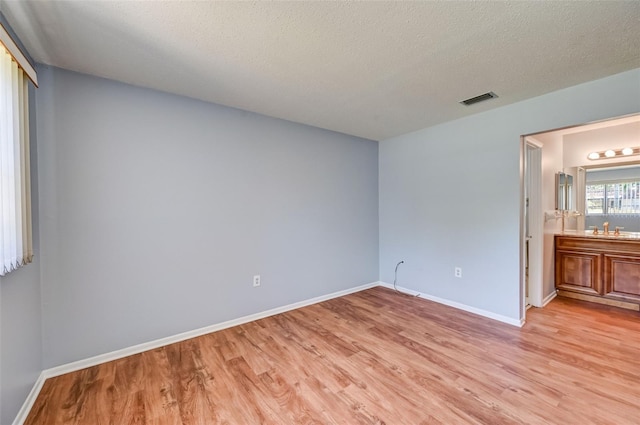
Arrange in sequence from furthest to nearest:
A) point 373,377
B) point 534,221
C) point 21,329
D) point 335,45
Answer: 1. point 534,221
2. point 373,377
3. point 335,45
4. point 21,329

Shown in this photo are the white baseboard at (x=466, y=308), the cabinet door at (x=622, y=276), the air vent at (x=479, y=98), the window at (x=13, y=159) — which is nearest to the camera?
→ the window at (x=13, y=159)

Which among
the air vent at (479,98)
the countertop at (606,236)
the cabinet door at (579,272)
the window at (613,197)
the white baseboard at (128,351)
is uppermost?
the air vent at (479,98)

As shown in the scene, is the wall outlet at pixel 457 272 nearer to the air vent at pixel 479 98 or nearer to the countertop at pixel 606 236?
the countertop at pixel 606 236

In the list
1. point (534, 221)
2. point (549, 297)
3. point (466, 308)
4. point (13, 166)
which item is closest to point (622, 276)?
point (549, 297)

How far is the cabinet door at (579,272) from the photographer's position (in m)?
3.26

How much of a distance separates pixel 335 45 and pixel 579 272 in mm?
4217

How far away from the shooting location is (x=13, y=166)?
1399 millimetres

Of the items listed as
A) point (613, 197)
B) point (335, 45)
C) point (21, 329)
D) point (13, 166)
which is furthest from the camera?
point (613, 197)

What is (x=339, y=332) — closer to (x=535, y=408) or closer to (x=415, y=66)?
(x=535, y=408)

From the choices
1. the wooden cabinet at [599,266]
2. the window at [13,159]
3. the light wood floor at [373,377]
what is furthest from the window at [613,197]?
the window at [13,159]

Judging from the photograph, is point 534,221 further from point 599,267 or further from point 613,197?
point 613,197

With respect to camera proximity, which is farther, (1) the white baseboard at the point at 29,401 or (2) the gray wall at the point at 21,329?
(1) the white baseboard at the point at 29,401

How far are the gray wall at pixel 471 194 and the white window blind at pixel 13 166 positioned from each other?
3.79 metres

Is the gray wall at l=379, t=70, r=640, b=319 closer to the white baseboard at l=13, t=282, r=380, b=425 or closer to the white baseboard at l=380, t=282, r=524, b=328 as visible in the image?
the white baseboard at l=380, t=282, r=524, b=328
